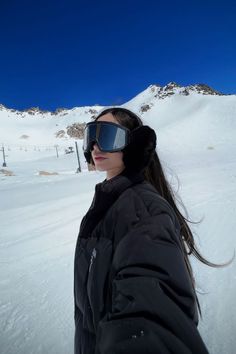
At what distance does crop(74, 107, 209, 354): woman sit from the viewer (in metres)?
0.98

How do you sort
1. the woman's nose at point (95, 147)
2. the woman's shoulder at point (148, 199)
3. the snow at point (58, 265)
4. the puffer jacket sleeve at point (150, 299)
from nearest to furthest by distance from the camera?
the puffer jacket sleeve at point (150, 299) < the woman's shoulder at point (148, 199) < the woman's nose at point (95, 147) < the snow at point (58, 265)

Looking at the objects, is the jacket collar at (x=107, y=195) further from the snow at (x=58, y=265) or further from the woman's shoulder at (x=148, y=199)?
the snow at (x=58, y=265)

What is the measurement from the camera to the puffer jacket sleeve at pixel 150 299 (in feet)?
3.12

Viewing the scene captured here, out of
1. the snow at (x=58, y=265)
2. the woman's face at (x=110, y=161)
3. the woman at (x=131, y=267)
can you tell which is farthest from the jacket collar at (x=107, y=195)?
the snow at (x=58, y=265)

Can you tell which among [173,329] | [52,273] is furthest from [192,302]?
[52,273]

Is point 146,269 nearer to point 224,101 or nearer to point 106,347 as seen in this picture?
point 106,347

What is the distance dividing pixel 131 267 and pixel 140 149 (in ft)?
→ 2.18

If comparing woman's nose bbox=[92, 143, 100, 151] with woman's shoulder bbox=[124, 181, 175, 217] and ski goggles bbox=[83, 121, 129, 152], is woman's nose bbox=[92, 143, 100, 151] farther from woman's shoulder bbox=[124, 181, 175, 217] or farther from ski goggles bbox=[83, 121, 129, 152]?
woman's shoulder bbox=[124, 181, 175, 217]

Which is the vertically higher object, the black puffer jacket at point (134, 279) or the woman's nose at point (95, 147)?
the woman's nose at point (95, 147)

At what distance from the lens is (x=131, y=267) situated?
1080mm

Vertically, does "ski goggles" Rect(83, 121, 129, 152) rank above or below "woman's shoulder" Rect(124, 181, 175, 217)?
above

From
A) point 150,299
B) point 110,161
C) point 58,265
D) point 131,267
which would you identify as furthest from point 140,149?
point 58,265

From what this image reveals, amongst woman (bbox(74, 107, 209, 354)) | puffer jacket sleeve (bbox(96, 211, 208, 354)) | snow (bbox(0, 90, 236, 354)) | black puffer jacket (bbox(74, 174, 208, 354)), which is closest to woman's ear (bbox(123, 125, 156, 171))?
woman (bbox(74, 107, 209, 354))

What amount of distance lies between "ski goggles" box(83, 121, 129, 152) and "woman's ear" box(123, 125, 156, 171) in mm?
50
